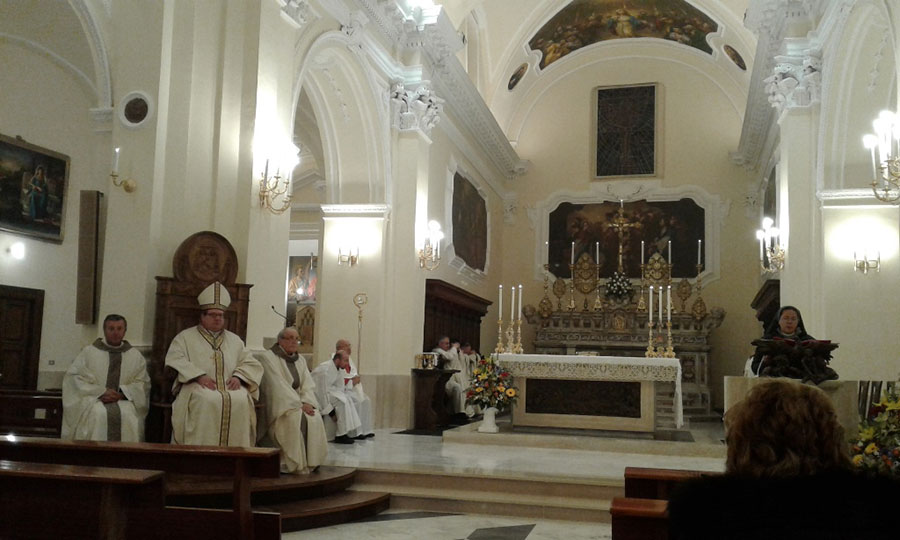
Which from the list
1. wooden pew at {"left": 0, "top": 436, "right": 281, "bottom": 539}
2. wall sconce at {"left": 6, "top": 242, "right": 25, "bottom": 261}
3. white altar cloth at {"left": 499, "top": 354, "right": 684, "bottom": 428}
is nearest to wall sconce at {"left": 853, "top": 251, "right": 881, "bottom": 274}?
white altar cloth at {"left": 499, "top": 354, "right": 684, "bottom": 428}

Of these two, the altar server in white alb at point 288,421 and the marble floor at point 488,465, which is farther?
the altar server in white alb at point 288,421

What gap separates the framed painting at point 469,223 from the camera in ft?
54.0

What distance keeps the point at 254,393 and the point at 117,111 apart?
2.91 metres

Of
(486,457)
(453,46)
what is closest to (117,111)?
(486,457)

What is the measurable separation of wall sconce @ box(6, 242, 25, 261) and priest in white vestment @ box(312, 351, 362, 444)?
410cm

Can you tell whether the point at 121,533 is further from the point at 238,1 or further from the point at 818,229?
the point at 818,229

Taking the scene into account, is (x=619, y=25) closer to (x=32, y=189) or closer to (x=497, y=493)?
(x=32, y=189)

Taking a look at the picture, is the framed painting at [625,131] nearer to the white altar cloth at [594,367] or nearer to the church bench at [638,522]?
the white altar cloth at [594,367]

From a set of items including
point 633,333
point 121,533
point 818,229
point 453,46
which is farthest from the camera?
point 633,333

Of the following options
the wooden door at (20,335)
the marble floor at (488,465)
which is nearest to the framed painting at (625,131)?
the marble floor at (488,465)

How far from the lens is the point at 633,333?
1795 cm

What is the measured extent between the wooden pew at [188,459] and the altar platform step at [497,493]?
2667 millimetres

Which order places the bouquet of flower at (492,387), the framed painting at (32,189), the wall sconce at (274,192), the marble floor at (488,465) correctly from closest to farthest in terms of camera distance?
the marble floor at (488,465) < the wall sconce at (274,192) < the framed painting at (32,189) < the bouquet of flower at (492,387)

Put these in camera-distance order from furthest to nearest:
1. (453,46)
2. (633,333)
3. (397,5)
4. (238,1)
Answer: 1. (633,333)
2. (453,46)
3. (397,5)
4. (238,1)
